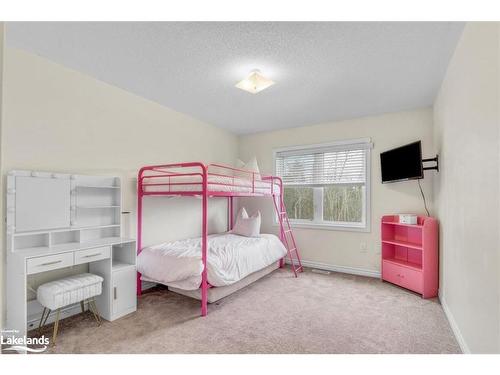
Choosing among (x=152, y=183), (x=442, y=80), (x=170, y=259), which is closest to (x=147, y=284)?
(x=170, y=259)

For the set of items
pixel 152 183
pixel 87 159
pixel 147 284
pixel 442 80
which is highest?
pixel 442 80

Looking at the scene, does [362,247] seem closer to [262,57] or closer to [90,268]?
[262,57]

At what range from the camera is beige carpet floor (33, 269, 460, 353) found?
2.01 meters

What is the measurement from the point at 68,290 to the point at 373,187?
376cm

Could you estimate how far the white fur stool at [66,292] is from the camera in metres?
2.02

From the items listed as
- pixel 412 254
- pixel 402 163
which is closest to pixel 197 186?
pixel 402 163

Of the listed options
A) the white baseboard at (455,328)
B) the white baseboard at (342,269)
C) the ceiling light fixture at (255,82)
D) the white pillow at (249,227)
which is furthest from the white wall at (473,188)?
the white pillow at (249,227)

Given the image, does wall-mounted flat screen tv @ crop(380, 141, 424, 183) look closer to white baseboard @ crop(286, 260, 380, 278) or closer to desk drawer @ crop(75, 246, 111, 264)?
white baseboard @ crop(286, 260, 380, 278)

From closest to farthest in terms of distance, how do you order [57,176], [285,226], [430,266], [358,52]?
[358,52] < [57,176] < [430,266] < [285,226]

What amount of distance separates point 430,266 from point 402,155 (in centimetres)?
132

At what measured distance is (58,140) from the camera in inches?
96.0

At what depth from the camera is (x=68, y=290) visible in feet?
6.88

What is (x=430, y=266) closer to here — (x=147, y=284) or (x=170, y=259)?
(x=170, y=259)

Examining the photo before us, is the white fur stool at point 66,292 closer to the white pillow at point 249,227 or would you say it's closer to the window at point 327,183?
the white pillow at point 249,227
